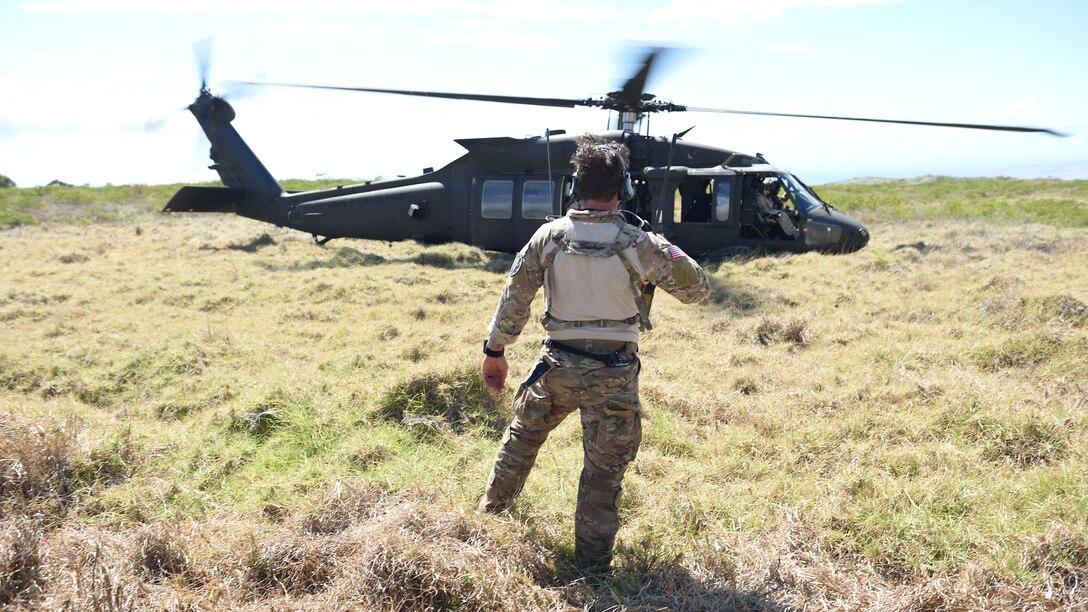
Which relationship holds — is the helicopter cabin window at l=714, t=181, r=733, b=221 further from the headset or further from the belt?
the belt

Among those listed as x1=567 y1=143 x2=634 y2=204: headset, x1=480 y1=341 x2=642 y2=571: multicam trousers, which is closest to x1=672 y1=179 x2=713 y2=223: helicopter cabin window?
x1=567 y1=143 x2=634 y2=204: headset

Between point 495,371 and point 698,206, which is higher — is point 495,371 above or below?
below

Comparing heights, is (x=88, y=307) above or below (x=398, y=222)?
below

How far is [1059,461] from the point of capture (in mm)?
4176

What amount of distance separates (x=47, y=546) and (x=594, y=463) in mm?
2276

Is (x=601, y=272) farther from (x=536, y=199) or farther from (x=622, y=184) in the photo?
(x=536, y=199)

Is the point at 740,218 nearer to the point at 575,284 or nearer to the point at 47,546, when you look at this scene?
the point at 575,284

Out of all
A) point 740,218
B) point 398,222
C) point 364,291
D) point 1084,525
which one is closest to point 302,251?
point 398,222

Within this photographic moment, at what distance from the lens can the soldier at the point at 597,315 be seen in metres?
3.20

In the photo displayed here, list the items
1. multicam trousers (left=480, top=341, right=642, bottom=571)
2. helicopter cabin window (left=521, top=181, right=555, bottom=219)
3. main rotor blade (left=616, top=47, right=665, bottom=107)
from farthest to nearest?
helicopter cabin window (left=521, top=181, right=555, bottom=219)
main rotor blade (left=616, top=47, right=665, bottom=107)
multicam trousers (left=480, top=341, right=642, bottom=571)

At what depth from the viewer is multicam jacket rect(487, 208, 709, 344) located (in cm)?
→ 321

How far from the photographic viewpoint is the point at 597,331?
10.7 ft

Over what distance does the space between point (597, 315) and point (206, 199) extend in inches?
519

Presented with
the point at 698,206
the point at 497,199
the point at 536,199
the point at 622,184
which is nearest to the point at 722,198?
the point at 698,206
